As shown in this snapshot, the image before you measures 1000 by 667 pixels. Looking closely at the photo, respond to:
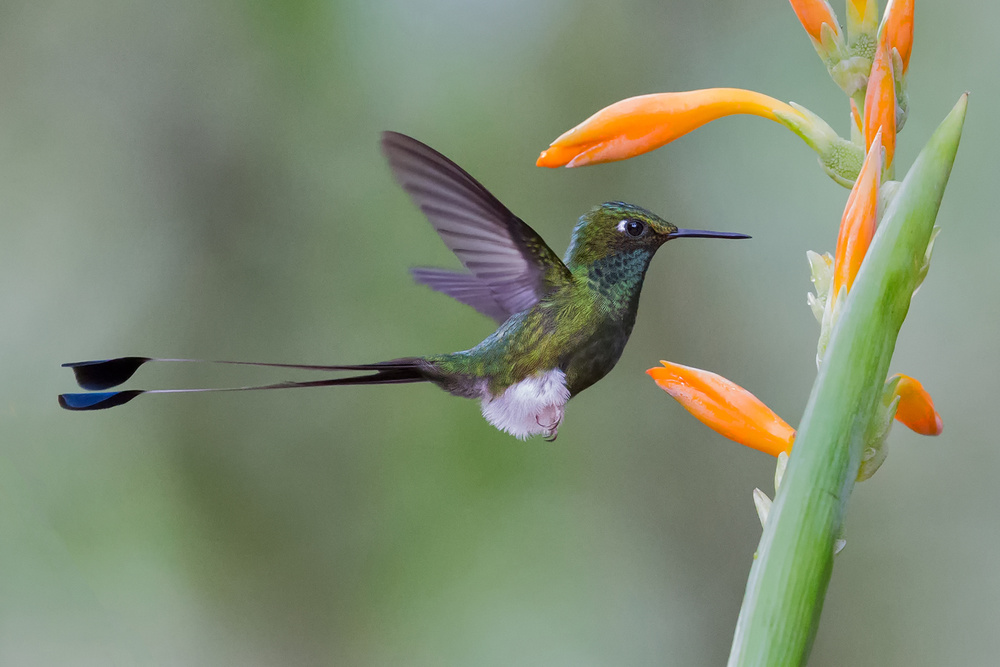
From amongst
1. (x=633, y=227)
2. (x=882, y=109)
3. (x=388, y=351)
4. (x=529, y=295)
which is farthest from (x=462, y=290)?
(x=388, y=351)

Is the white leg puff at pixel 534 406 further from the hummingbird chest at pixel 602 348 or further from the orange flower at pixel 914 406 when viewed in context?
the orange flower at pixel 914 406

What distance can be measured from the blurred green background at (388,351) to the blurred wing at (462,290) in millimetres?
1015

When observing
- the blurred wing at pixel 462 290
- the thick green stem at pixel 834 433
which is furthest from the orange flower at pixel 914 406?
the blurred wing at pixel 462 290

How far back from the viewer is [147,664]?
6.07ft

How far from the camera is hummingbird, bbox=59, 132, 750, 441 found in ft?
2.25

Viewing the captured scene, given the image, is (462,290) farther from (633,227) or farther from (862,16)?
(862,16)

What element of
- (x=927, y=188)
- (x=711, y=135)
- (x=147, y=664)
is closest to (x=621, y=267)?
(x=927, y=188)

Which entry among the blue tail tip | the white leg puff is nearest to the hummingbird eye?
the white leg puff

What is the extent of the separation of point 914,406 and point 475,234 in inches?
14.1

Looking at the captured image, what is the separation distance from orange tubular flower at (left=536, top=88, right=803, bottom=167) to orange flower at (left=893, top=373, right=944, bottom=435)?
0.16m

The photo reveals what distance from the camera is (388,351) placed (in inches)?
78.6

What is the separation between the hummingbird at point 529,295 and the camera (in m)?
0.69

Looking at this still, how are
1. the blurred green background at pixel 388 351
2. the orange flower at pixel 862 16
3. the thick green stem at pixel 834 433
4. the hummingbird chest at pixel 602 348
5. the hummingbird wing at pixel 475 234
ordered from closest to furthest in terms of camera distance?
the thick green stem at pixel 834 433 < the orange flower at pixel 862 16 < the hummingbird wing at pixel 475 234 < the hummingbird chest at pixel 602 348 < the blurred green background at pixel 388 351

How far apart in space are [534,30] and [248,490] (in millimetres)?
1191
